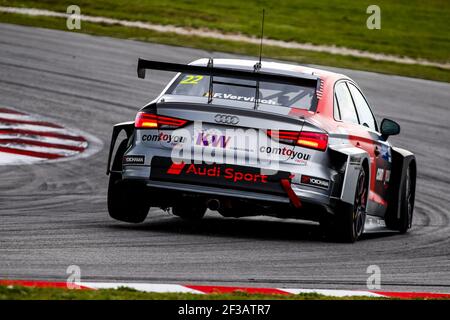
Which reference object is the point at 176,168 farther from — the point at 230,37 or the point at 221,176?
the point at 230,37

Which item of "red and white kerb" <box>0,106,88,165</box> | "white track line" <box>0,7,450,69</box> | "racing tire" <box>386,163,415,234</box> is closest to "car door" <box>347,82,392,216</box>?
"racing tire" <box>386,163,415,234</box>

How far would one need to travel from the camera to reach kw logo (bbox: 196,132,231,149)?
941 centimetres

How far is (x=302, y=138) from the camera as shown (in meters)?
9.45

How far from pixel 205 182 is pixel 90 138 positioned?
7.53 m

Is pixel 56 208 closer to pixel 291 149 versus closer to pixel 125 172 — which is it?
pixel 125 172

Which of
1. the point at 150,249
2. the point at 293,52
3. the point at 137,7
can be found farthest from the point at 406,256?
the point at 137,7

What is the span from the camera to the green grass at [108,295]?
6191 millimetres

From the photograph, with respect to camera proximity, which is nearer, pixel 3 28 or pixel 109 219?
pixel 109 219

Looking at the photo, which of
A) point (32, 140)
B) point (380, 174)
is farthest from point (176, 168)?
point (32, 140)

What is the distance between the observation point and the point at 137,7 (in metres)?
32.8

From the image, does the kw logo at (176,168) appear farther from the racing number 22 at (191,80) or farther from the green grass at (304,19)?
the green grass at (304,19)

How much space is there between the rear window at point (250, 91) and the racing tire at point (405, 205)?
6.96 ft

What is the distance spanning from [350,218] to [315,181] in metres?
0.56

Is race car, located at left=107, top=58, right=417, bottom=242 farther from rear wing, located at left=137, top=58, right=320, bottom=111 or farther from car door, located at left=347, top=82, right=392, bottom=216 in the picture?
car door, located at left=347, top=82, right=392, bottom=216
